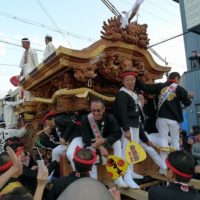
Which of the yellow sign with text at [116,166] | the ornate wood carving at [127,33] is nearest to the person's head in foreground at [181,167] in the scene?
the yellow sign with text at [116,166]

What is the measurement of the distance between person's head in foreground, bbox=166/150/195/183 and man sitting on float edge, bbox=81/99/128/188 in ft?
4.32

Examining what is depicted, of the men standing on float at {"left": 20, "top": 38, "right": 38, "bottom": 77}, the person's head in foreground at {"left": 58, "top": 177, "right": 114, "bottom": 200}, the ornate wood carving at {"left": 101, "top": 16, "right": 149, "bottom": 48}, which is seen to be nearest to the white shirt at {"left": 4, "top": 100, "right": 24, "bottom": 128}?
the men standing on float at {"left": 20, "top": 38, "right": 38, "bottom": 77}

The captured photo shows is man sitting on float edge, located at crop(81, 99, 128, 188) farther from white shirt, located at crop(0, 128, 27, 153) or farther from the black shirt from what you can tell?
white shirt, located at crop(0, 128, 27, 153)

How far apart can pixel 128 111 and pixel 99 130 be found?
44cm

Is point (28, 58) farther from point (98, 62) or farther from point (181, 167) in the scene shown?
point (181, 167)

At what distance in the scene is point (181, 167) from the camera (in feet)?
5.90

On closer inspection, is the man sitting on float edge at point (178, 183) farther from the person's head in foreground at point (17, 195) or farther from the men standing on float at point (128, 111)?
the men standing on float at point (128, 111)

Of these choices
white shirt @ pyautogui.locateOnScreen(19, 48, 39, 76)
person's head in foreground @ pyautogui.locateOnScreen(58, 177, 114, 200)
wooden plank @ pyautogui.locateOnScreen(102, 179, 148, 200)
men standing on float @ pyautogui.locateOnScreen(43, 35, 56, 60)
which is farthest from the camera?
white shirt @ pyautogui.locateOnScreen(19, 48, 39, 76)

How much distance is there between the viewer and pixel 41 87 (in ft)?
14.6

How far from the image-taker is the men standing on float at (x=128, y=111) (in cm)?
319

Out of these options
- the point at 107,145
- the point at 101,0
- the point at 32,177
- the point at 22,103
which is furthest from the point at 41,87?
the point at 101,0

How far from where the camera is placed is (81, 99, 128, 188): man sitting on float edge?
3121mm

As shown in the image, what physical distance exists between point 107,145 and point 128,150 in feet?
0.84

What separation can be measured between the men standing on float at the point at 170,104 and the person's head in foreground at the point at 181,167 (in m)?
1.78
